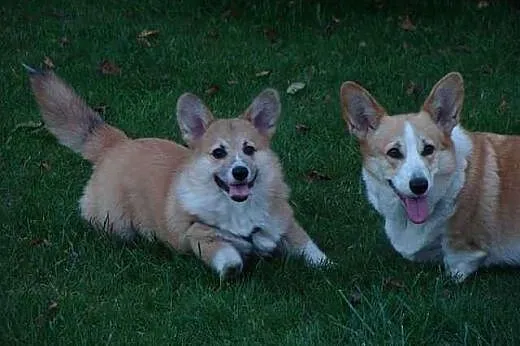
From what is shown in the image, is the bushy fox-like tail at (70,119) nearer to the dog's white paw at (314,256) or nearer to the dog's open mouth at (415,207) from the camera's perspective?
the dog's white paw at (314,256)

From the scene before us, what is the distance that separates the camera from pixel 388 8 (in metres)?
9.62

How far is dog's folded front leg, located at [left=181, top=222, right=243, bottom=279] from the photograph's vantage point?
450cm

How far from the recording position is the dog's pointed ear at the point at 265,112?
503cm

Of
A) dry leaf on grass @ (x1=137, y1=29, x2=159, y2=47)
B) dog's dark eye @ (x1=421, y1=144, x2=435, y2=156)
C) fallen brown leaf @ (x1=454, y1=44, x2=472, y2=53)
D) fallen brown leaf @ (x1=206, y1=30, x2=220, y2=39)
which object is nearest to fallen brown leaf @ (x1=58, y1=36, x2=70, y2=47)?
dry leaf on grass @ (x1=137, y1=29, x2=159, y2=47)

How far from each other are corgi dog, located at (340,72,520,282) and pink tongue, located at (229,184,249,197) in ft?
1.71

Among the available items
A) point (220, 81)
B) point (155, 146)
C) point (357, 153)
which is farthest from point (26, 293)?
point (220, 81)

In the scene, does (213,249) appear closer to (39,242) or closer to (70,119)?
(39,242)

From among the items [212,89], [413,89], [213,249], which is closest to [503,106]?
[413,89]

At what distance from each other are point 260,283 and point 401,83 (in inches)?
137

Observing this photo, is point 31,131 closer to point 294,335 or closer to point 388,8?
point 294,335

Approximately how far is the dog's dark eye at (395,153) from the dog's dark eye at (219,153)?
758 mm

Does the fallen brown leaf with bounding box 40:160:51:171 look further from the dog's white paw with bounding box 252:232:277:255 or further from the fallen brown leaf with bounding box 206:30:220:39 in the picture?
the fallen brown leaf with bounding box 206:30:220:39

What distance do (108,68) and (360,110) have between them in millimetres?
3667

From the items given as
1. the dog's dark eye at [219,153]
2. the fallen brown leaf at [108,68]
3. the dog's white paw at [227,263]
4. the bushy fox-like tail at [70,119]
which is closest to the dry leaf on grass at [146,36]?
the fallen brown leaf at [108,68]
